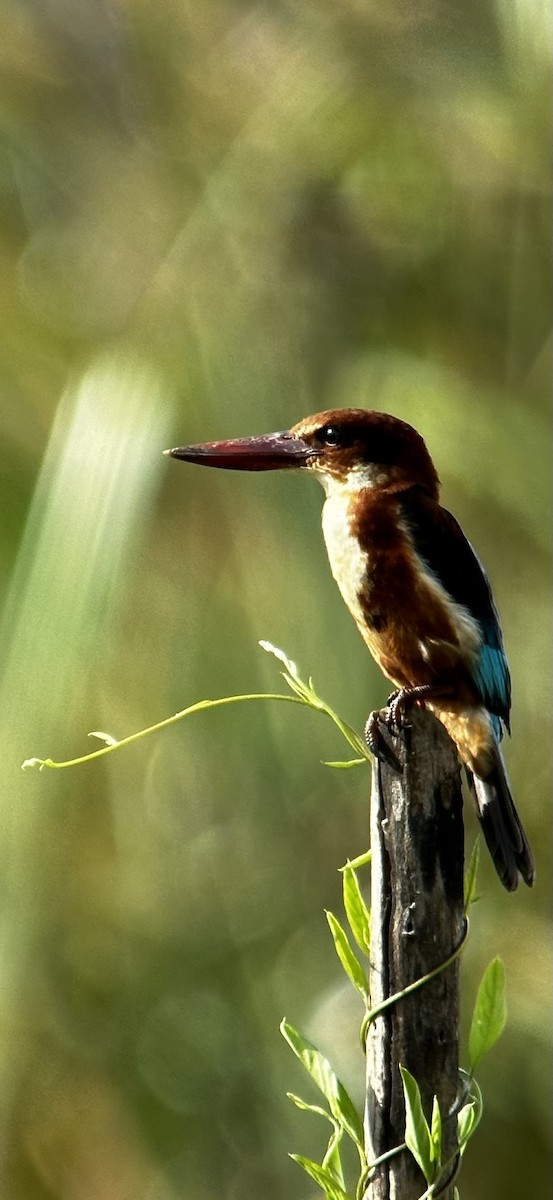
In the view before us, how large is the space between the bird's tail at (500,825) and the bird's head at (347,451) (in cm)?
18

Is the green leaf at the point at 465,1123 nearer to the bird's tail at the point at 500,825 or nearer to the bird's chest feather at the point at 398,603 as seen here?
the bird's tail at the point at 500,825

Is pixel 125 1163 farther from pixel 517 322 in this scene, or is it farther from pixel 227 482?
pixel 517 322

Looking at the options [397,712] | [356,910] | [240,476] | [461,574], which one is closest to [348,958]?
[356,910]

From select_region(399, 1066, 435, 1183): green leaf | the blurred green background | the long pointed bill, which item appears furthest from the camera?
the blurred green background

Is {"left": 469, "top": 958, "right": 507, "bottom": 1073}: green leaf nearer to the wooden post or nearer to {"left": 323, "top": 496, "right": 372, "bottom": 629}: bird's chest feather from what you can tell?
the wooden post

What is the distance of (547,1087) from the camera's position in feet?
4.87

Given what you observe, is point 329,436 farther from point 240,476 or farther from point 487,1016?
point 240,476

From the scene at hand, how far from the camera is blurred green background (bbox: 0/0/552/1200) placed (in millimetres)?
1419

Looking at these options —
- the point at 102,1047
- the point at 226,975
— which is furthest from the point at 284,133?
the point at 102,1047

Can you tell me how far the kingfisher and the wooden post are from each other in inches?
2.8

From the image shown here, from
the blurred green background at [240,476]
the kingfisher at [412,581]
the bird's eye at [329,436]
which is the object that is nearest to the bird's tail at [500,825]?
the kingfisher at [412,581]

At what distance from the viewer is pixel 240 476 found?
1.46m

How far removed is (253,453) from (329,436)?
5 cm

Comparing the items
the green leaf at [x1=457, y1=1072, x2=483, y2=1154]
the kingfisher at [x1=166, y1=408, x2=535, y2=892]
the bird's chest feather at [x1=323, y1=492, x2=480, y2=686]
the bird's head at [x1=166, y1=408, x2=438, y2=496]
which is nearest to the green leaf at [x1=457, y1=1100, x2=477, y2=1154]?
the green leaf at [x1=457, y1=1072, x2=483, y2=1154]
